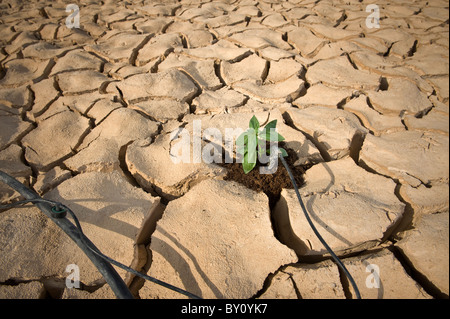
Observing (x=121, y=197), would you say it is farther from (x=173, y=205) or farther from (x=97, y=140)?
(x=97, y=140)

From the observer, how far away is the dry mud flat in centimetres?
94

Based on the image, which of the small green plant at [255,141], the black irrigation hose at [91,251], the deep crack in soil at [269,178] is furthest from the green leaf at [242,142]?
the black irrigation hose at [91,251]

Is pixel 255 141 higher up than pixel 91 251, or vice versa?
pixel 255 141

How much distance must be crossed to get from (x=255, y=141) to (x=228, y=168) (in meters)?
0.23

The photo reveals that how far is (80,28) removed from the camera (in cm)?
310

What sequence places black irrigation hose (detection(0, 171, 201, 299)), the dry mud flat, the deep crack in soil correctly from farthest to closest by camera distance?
1. the deep crack in soil
2. the dry mud flat
3. black irrigation hose (detection(0, 171, 201, 299))

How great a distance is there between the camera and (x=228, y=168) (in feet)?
4.35

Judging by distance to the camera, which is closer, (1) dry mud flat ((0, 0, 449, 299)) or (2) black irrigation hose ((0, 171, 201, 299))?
(2) black irrigation hose ((0, 171, 201, 299))

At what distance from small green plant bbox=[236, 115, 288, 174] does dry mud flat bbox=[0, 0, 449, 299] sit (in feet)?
0.47

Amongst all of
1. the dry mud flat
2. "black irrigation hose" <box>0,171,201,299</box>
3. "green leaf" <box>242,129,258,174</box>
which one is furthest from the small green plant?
"black irrigation hose" <box>0,171,201,299</box>

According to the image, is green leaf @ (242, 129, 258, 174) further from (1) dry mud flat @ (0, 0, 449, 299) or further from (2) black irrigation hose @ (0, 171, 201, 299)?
(2) black irrigation hose @ (0, 171, 201, 299)

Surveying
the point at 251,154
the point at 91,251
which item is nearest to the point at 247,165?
the point at 251,154

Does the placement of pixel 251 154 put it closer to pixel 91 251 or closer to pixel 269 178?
pixel 269 178

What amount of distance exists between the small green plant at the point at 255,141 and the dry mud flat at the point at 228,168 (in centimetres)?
14
